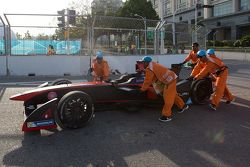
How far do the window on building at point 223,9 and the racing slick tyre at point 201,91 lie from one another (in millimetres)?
50595

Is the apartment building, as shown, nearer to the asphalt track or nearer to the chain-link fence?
the chain-link fence

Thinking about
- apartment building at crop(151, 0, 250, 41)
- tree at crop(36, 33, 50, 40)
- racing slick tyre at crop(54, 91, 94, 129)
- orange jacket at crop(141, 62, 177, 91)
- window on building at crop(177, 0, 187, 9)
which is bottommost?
racing slick tyre at crop(54, 91, 94, 129)

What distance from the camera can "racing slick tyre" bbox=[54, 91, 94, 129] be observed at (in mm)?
5598

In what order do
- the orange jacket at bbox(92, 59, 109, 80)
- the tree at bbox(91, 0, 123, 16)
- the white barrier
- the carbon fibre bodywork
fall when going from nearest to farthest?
1. the carbon fibre bodywork
2. the orange jacket at bbox(92, 59, 109, 80)
3. the white barrier
4. the tree at bbox(91, 0, 123, 16)

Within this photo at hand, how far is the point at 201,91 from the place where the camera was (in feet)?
26.1

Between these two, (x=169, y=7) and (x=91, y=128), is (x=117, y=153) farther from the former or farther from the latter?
(x=169, y=7)

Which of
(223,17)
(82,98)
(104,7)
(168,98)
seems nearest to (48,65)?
(168,98)

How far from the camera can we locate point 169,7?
78312 mm

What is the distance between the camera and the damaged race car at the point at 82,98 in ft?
18.0

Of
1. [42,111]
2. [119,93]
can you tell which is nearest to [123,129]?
[119,93]

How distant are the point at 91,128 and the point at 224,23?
179ft

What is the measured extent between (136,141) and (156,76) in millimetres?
1738

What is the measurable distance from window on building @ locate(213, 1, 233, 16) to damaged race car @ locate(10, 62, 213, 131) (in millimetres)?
51097

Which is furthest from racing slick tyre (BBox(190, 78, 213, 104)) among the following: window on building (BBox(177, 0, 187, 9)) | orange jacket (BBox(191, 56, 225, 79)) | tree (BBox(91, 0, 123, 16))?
window on building (BBox(177, 0, 187, 9))
